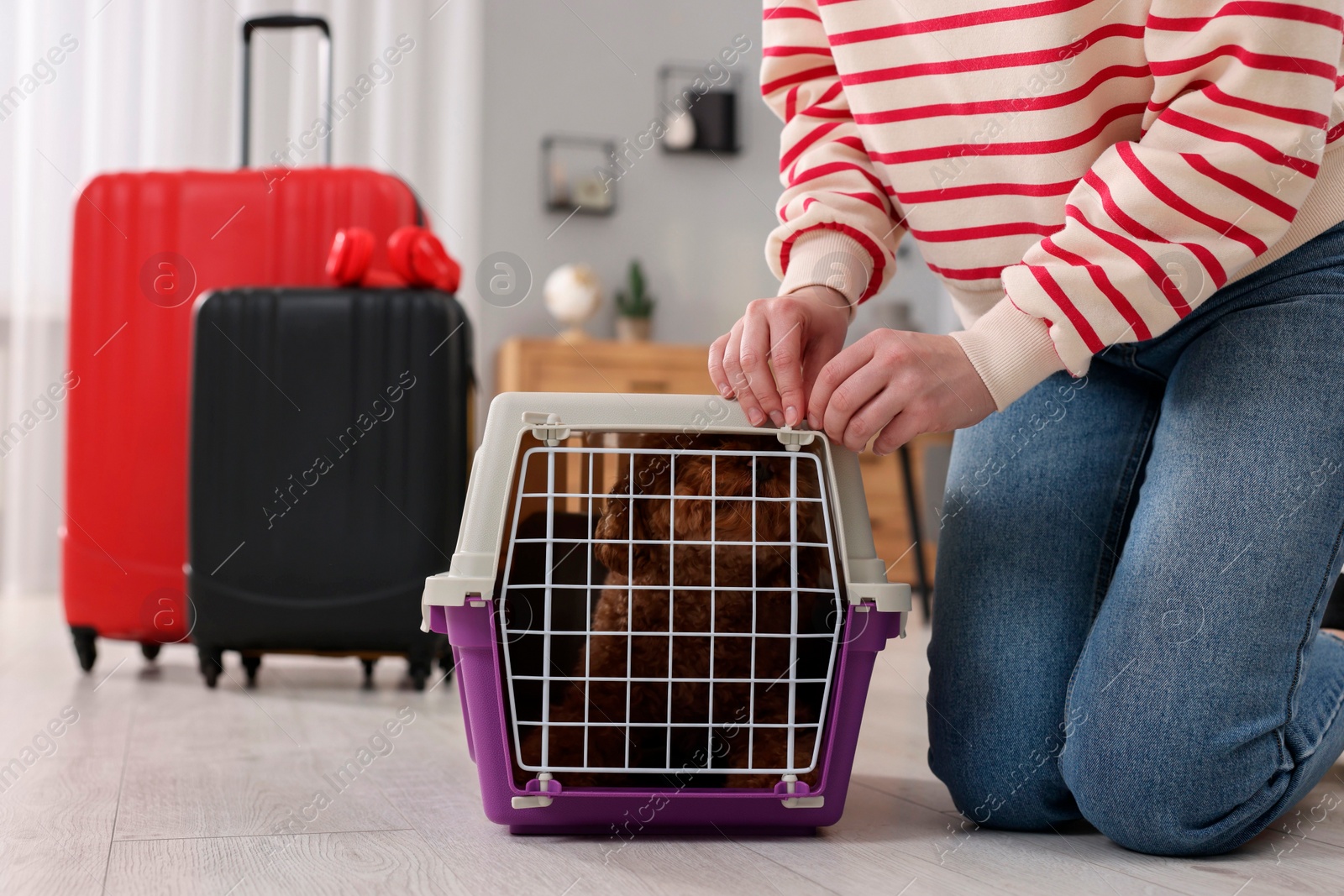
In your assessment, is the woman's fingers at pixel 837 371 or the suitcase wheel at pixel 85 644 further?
the suitcase wheel at pixel 85 644

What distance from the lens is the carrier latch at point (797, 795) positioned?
81 cm

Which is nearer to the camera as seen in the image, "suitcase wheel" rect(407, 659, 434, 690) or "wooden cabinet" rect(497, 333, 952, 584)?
"suitcase wheel" rect(407, 659, 434, 690)

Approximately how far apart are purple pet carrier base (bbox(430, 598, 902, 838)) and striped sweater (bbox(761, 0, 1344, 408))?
228mm

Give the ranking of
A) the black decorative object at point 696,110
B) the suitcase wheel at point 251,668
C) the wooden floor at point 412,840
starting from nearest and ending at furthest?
the wooden floor at point 412,840
the suitcase wheel at point 251,668
the black decorative object at point 696,110

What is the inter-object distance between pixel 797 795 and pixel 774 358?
319mm

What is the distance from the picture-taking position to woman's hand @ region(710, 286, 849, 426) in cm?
79

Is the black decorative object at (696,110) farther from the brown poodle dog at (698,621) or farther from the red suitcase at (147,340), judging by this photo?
the brown poodle dog at (698,621)

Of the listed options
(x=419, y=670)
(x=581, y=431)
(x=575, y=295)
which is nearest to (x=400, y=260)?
(x=419, y=670)

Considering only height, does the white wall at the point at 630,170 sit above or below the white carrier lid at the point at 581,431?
above

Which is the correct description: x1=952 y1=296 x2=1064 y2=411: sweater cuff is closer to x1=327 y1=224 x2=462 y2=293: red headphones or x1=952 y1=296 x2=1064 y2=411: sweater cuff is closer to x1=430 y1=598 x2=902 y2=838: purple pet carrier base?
x1=430 y1=598 x2=902 y2=838: purple pet carrier base

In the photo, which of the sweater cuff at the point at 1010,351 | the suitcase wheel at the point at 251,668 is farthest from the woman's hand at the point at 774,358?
the suitcase wheel at the point at 251,668

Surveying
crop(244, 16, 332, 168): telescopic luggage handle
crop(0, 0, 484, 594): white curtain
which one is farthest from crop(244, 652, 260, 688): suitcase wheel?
crop(0, 0, 484, 594): white curtain

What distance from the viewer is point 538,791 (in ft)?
2.62

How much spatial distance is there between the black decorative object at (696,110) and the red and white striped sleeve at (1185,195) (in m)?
2.77
